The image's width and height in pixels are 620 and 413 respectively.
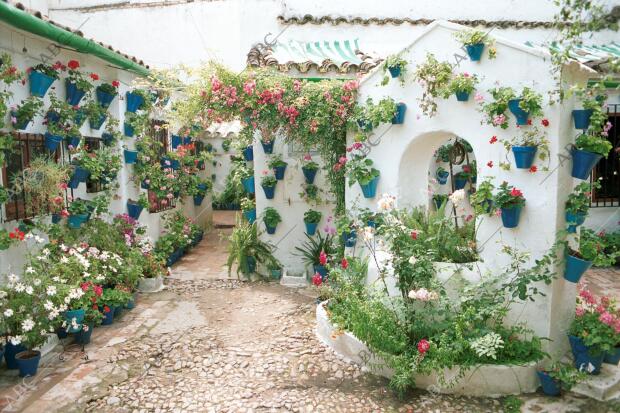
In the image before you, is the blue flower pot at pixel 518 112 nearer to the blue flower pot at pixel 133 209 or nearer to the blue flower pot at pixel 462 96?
the blue flower pot at pixel 462 96

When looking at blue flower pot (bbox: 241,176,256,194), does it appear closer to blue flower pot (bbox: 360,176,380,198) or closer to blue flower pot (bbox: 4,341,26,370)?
blue flower pot (bbox: 360,176,380,198)

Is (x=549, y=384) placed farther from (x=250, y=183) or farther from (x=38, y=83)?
(x=38, y=83)

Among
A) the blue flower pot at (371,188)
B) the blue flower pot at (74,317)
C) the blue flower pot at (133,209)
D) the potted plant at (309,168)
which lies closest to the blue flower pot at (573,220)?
the blue flower pot at (371,188)

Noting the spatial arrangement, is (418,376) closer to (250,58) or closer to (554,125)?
(554,125)

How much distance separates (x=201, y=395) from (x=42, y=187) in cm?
340

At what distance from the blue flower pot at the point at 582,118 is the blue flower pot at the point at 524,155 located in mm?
494

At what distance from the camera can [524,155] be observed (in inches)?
205

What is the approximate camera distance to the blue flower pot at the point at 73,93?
7.33 metres

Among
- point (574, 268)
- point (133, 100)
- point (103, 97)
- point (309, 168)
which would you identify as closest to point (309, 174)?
point (309, 168)

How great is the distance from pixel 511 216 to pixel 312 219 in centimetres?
441

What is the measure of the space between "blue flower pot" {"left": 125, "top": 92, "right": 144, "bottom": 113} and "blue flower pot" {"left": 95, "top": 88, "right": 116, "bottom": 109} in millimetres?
957

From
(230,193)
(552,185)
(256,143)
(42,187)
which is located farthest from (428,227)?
(230,193)

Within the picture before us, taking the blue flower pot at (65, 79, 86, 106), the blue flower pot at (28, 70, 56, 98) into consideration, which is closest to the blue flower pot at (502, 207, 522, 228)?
the blue flower pot at (28, 70, 56, 98)

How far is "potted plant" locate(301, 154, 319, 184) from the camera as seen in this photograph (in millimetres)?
9109
